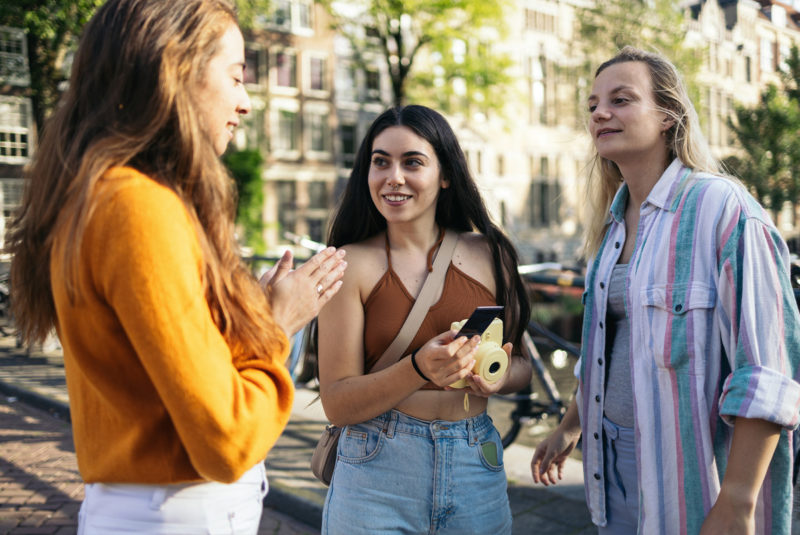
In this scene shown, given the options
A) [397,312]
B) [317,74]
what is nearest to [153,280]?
[397,312]

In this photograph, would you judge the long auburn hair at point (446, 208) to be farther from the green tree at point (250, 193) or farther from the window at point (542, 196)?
the window at point (542, 196)

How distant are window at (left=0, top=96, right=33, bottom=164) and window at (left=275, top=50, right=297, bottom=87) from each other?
28.9ft

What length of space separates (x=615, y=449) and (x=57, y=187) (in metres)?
1.49

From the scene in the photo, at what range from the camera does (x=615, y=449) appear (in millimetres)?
1906

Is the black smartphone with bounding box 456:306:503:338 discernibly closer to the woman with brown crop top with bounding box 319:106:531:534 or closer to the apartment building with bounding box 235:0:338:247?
the woman with brown crop top with bounding box 319:106:531:534

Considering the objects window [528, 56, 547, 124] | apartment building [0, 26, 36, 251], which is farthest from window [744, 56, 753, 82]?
apartment building [0, 26, 36, 251]

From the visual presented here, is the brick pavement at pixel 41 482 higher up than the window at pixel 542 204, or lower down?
lower down

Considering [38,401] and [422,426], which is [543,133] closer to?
[38,401]

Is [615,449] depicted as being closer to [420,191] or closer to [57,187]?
[420,191]

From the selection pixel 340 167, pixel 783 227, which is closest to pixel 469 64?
pixel 340 167

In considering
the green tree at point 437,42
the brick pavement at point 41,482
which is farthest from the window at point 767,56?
the brick pavement at point 41,482

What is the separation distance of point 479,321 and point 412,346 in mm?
298

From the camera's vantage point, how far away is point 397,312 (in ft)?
6.38

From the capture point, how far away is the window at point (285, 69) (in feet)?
89.7
